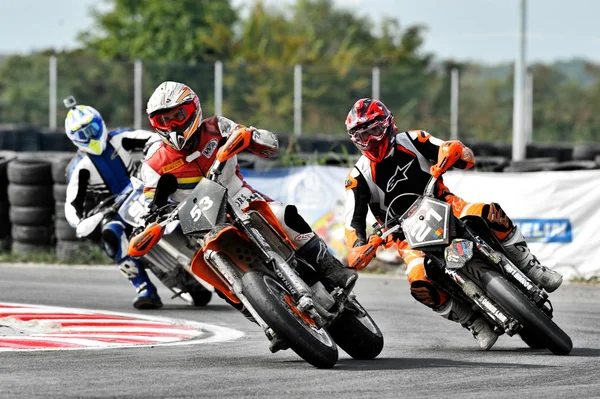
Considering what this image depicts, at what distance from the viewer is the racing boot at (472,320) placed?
8.12 metres

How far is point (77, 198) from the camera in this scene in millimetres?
11258

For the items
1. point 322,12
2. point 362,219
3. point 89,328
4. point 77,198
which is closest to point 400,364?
point 362,219

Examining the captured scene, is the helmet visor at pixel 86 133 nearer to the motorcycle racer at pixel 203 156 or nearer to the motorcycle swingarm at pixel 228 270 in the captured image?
the motorcycle racer at pixel 203 156

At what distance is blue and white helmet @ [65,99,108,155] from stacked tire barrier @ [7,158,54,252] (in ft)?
9.36

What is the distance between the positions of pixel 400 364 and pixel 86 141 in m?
4.95

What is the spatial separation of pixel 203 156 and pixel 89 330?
1.74 m

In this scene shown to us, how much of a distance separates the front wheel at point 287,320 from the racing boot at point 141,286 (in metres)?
4.00

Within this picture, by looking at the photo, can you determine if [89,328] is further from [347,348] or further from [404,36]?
[404,36]

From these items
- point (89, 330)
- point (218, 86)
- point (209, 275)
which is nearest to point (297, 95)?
point (218, 86)

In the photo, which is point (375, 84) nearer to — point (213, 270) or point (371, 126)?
point (371, 126)

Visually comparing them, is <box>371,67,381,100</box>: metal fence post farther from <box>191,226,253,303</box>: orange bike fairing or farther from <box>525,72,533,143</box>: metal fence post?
<box>191,226,253,303</box>: orange bike fairing

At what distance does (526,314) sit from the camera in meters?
7.34

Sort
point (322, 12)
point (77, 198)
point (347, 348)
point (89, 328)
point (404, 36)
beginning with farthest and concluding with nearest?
point (322, 12) → point (404, 36) → point (77, 198) → point (89, 328) → point (347, 348)

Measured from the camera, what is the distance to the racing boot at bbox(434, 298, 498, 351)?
26.6 ft
